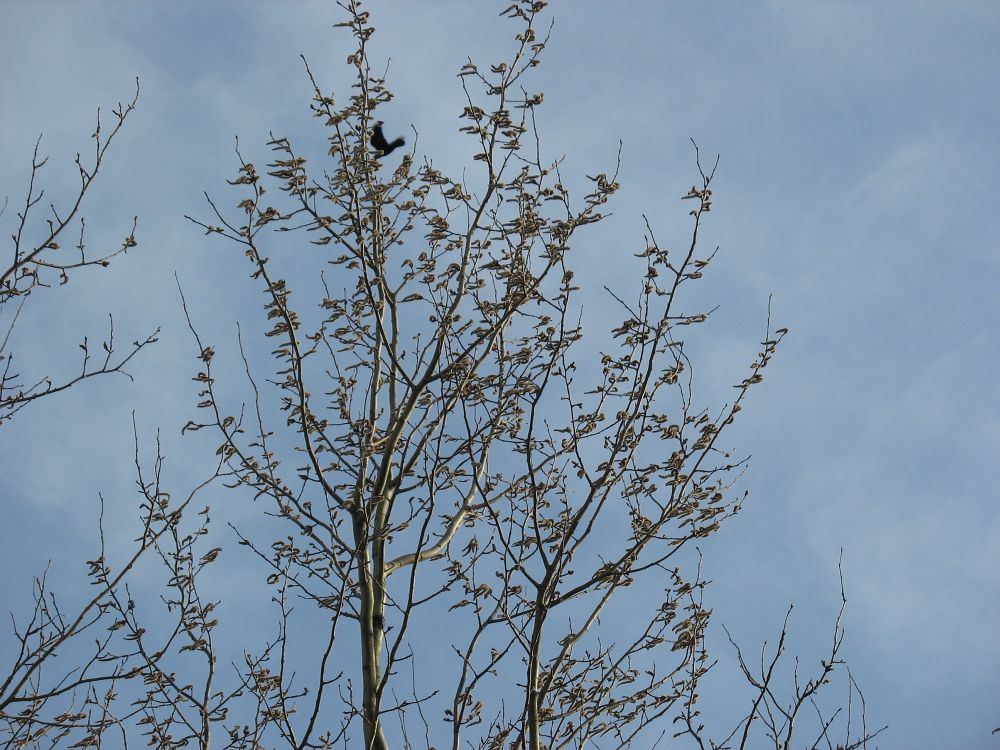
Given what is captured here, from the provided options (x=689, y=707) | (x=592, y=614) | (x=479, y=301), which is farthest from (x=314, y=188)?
(x=689, y=707)

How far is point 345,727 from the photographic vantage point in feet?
20.1

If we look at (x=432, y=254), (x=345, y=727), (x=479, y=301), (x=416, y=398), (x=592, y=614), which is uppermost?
(x=432, y=254)

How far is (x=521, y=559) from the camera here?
6.30m

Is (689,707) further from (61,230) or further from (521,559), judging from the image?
(61,230)

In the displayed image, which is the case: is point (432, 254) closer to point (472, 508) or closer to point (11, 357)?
point (472, 508)

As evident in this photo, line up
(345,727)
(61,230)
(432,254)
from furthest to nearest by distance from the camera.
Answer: (432,254) < (61,230) < (345,727)

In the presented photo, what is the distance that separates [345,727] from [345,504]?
129cm

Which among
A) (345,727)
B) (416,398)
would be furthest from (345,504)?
(345,727)

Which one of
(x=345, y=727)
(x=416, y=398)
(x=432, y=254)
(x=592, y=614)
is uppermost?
(x=432, y=254)

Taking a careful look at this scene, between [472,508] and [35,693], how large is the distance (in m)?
2.69

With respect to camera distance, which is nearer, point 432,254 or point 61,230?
point 61,230

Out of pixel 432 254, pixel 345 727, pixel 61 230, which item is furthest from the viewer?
pixel 432 254

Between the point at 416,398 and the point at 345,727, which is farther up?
the point at 416,398

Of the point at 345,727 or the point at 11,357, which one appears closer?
the point at 345,727
